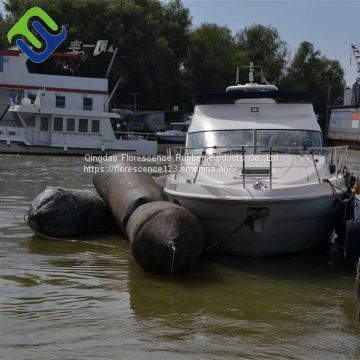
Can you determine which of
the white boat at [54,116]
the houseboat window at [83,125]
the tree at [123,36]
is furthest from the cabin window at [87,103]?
the tree at [123,36]

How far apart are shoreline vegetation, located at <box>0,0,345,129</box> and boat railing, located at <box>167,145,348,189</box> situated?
35.6 m

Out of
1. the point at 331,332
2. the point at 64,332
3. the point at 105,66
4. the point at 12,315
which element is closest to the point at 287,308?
the point at 331,332

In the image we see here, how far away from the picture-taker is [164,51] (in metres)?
58.8

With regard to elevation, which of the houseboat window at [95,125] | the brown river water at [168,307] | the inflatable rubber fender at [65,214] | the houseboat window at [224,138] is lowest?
the brown river water at [168,307]

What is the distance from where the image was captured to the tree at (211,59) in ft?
219

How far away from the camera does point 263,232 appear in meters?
9.98

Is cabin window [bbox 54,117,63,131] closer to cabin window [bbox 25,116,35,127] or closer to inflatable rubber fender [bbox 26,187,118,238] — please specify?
cabin window [bbox 25,116,35,127]

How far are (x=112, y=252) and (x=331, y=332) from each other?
201 inches

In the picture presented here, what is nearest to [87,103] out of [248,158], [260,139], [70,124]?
[70,124]

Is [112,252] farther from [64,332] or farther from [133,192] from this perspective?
[64,332]

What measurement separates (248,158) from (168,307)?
4.13m

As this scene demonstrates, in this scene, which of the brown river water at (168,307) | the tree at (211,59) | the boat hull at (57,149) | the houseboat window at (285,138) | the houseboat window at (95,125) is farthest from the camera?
the tree at (211,59)

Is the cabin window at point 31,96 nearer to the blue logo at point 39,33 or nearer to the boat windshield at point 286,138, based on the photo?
the blue logo at point 39,33

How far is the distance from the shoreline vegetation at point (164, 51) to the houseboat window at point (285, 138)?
35.7 m
